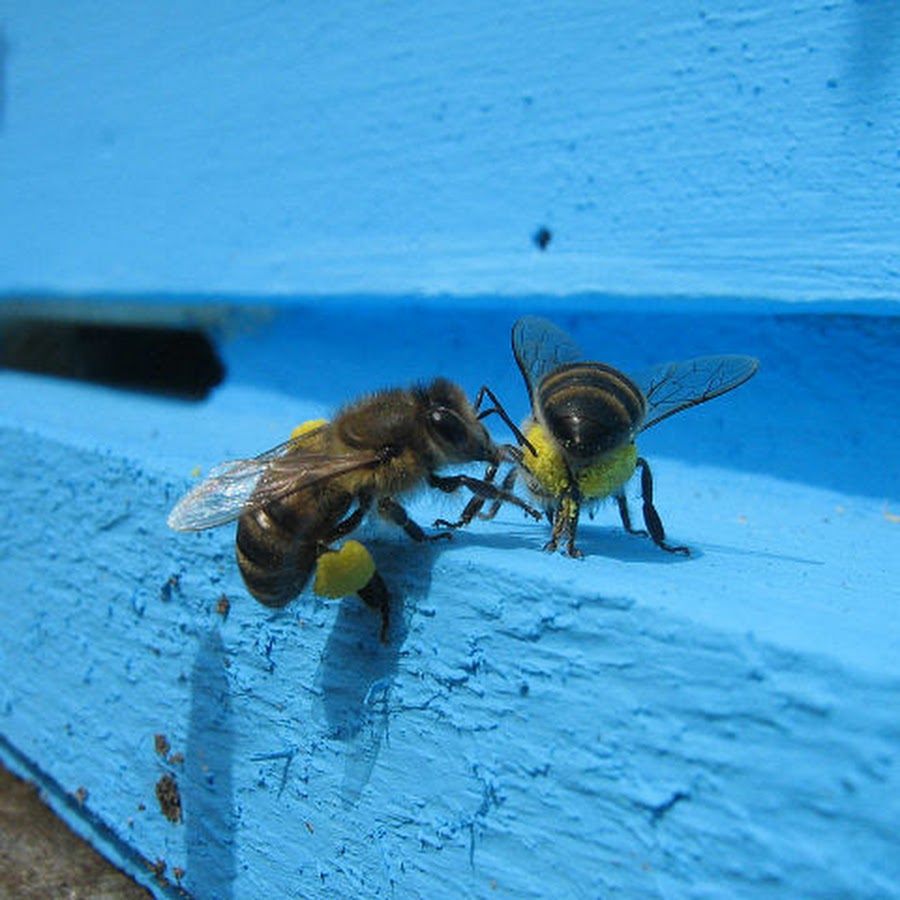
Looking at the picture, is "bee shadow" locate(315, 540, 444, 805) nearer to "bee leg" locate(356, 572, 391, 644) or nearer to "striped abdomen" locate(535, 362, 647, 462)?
"bee leg" locate(356, 572, 391, 644)

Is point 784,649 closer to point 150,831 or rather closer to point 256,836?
point 256,836

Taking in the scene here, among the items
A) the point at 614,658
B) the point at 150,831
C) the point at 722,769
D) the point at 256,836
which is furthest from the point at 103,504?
the point at 722,769

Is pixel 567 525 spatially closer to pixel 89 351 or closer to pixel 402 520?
pixel 402 520

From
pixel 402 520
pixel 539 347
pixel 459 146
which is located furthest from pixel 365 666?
pixel 459 146

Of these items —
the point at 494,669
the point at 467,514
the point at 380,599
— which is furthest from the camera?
the point at 467,514

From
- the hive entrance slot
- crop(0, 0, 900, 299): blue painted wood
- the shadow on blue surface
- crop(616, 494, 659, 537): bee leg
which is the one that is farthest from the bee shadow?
the hive entrance slot

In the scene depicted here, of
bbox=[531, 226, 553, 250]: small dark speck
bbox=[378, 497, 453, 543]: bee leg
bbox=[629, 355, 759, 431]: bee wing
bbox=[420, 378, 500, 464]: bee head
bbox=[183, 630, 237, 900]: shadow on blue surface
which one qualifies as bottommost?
bbox=[183, 630, 237, 900]: shadow on blue surface
